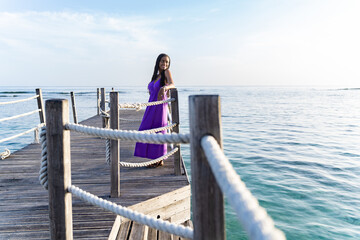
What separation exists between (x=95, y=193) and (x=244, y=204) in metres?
2.92

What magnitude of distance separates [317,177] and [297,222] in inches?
87.5

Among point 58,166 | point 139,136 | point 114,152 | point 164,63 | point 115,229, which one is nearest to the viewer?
point 139,136

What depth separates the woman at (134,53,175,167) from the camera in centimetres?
409

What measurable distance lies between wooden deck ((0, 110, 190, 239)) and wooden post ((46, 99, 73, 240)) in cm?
83

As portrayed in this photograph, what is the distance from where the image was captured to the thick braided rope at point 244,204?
0.44m

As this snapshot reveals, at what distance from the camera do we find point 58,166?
4.56 ft

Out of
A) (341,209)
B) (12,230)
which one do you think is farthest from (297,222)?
(12,230)

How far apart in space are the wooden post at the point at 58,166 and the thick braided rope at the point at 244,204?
3.08 feet

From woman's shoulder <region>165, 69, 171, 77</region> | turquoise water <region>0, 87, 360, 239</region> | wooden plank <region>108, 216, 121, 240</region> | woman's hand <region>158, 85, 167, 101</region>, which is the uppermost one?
woman's shoulder <region>165, 69, 171, 77</region>

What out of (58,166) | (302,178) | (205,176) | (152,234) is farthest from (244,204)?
(302,178)

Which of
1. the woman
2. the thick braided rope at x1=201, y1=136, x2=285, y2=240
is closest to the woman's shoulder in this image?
the woman

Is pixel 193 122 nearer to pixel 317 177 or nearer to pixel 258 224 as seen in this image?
pixel 258 224

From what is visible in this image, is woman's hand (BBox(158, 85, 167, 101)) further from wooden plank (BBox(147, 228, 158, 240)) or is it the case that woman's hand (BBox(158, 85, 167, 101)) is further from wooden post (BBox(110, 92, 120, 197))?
wooden plank (BBox(147, 228, 158, 240))

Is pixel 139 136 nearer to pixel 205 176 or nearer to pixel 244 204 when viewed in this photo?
pixel 205 176
